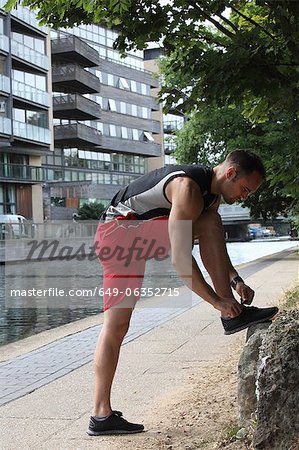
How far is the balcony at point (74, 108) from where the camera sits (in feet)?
197

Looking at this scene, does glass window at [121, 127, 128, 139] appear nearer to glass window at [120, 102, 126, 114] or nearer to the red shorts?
glass window at [120, 102, 126, 114]

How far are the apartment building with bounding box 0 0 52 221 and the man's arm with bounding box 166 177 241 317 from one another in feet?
144

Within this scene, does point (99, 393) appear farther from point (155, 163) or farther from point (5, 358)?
point (155, 163)

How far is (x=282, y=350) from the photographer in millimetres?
3238

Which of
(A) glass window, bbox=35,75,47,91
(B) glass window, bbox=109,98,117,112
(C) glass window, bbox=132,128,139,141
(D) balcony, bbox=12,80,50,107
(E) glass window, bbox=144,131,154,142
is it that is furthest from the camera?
(E) glass window, bbox=144,131,154,142

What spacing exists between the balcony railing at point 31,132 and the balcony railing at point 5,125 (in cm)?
117

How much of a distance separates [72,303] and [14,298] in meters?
2.26

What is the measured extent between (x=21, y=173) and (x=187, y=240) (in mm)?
50849

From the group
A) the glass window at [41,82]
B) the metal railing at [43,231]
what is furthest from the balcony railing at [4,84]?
the metal railing at [43,231]

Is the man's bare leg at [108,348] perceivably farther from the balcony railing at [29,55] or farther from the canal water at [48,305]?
the balcony railing at [29,55]

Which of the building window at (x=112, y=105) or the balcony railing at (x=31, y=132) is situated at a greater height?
the building window at (x=112, y=105)

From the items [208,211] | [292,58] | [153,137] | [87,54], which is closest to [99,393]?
[208,211]

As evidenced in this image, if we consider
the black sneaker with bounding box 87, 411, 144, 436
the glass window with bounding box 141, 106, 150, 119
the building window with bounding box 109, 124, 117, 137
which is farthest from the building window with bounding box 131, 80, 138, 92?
the black sneaker with bounding box 87, 411, 144, 436

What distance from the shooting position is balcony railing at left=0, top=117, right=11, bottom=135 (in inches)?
1815
